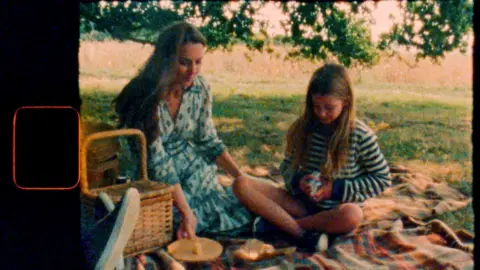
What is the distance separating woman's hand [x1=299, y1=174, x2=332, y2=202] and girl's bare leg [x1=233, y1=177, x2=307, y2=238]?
0.13 m

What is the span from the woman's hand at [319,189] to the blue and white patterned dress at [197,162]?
0.94 feet

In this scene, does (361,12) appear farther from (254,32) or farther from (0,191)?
(0,191)

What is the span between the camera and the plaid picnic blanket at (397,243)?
191 cm

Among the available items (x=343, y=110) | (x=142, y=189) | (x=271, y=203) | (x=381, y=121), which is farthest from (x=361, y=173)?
(x=142, y=189)

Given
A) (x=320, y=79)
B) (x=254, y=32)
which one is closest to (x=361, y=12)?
(x=320, y=79)

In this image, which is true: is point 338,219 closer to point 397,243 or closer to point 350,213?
point 350,213

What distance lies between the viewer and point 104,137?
2096 millimetres

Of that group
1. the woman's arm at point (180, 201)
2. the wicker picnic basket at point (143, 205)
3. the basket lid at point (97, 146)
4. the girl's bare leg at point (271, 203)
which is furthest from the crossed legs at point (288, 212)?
the basket lid at point (97, 146)

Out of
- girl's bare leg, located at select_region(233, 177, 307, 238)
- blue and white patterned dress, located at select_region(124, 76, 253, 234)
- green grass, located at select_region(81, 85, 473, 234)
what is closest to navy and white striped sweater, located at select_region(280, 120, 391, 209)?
girl's bare leg, located at select_region(233, 177, 307, 238)

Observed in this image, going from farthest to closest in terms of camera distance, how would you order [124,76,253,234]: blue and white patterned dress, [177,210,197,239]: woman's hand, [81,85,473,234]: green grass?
[81,85,473,234]: green grass < [124,76,253,234]: blue and white patterned dress < [177,210,197,239]: woman's hand

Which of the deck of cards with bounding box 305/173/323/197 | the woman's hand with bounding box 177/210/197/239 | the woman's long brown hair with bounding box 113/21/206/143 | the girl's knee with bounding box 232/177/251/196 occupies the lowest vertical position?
the woman's hand with bounding box 177/210/197/239

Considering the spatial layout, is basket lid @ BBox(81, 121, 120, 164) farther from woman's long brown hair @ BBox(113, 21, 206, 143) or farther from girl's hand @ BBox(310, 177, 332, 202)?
girl's hand @ BBox(310, 177, 332, 202)

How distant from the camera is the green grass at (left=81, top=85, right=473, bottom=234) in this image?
234 centimetres

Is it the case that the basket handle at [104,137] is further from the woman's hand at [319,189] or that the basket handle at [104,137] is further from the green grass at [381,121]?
the woman's hand at [319,189]
